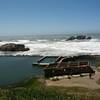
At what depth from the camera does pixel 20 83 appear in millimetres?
33312

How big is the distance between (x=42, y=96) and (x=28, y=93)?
1209 mm

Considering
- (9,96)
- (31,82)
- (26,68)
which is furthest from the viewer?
(26,68)

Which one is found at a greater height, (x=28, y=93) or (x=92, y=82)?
(x=28, y=93)

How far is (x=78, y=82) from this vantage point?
3075 centimetres

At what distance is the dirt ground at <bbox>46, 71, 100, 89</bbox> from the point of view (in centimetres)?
2933

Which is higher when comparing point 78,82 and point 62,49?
point 78,82

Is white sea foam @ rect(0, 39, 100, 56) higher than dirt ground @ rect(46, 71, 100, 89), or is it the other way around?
dirt ground @ rect(46, 71, 100, 89)

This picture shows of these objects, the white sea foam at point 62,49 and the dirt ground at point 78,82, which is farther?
the white sea foam at point 62,49

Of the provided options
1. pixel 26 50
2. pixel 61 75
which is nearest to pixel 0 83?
pixel 61 75

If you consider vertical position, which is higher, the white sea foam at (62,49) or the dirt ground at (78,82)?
the dirt ground at (78,82)

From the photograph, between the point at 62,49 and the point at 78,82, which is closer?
the point at 78,82

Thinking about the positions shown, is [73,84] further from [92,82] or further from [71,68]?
[71,68]

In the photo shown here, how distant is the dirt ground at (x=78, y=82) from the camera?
29328 millimetres

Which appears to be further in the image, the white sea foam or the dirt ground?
the white sea foam
